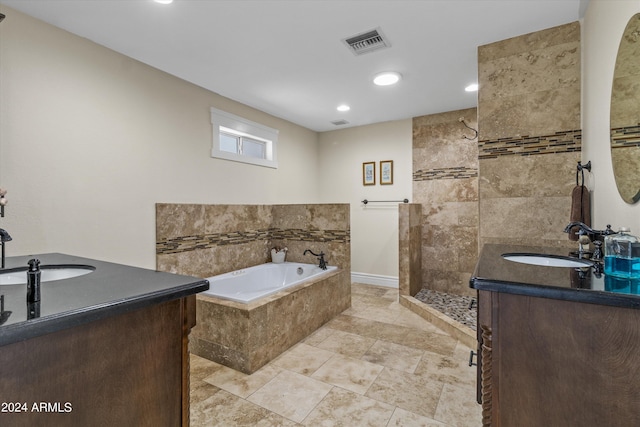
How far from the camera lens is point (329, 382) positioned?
2096mm

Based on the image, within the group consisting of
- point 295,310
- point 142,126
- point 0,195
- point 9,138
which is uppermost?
point 142,126

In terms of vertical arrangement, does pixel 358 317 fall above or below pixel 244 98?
below

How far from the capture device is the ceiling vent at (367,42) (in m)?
2.25

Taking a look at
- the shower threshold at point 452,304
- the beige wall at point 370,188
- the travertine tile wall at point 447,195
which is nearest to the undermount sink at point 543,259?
the shower threshold at point 452,304

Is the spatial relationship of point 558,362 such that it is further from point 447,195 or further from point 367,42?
point 447,195

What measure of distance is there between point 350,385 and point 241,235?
7.11ft

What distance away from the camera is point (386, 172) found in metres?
4.58

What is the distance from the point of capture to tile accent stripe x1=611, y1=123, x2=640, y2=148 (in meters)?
1.22

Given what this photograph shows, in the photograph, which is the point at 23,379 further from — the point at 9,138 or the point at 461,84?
the point at 461,84

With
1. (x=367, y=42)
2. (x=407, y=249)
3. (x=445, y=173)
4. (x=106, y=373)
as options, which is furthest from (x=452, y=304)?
(x=106, y=373)

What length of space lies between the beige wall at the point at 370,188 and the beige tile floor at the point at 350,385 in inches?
69.4

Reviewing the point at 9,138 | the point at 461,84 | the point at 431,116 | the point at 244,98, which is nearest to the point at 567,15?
the point at 461,84

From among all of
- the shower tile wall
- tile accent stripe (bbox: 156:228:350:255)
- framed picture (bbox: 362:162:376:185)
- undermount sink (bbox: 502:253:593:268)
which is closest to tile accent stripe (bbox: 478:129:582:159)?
the shower tile wall

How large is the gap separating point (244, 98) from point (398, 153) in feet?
7.70
